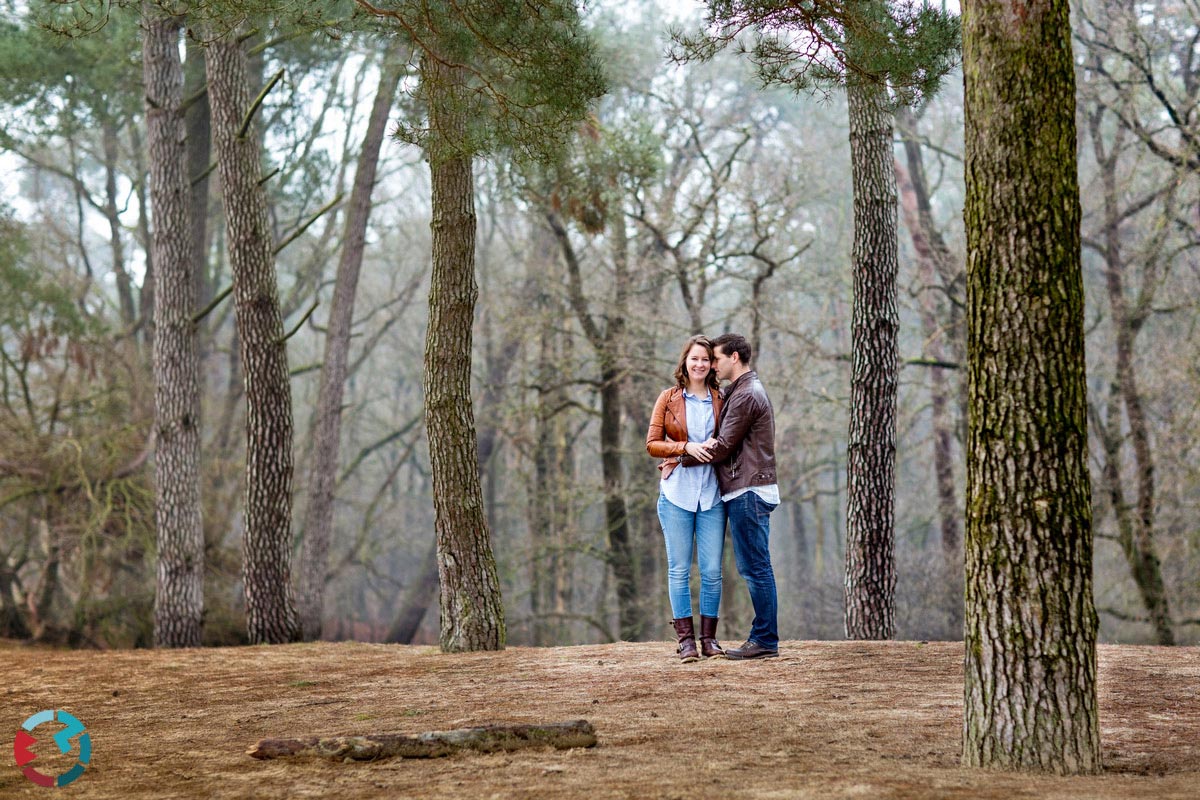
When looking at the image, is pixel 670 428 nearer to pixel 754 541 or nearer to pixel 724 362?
pixel 724 362

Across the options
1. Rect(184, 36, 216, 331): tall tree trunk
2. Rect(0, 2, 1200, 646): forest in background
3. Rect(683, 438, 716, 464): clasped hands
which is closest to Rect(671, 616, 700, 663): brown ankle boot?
Rect(683, 438, 716, 464): clasped hands

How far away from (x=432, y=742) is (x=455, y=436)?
3.77 m

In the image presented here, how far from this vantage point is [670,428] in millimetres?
6418

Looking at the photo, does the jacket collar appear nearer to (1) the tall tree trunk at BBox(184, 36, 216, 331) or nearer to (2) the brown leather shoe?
(2) the brown leather shoe

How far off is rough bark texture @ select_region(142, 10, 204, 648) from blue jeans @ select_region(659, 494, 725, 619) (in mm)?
5784

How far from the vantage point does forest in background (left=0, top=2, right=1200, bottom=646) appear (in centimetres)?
1357

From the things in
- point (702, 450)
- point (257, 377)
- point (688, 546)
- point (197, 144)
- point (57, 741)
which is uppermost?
point (197, 144)

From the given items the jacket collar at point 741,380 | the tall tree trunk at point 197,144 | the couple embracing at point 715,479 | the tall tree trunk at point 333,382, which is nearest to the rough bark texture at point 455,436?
the couple embracing at point 715,479

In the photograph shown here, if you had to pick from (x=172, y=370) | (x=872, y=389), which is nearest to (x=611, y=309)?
(x=172, y=370)

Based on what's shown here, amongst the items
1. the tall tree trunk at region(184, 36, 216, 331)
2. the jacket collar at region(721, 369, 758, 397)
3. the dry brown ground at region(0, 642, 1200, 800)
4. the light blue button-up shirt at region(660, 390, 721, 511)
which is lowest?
the dry brown ground at region(0, 642, 1200, 800)

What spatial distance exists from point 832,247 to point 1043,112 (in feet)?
54.3

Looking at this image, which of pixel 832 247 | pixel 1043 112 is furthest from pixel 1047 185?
pixel 832 247

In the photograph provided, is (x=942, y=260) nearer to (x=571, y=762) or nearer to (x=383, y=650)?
(x=383, y=650)

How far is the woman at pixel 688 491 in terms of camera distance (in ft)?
20.9
